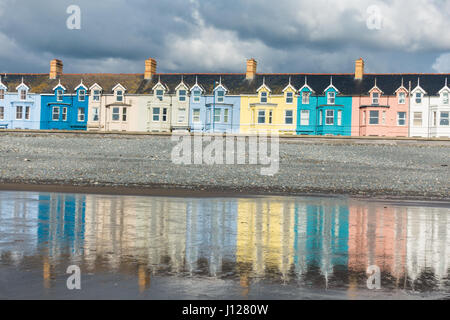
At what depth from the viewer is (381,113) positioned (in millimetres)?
57000

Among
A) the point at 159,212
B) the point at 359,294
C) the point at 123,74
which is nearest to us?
the point at 359,294

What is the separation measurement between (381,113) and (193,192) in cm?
4050

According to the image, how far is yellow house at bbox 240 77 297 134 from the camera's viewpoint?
58.8 metres

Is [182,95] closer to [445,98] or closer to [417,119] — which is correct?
[417,119]

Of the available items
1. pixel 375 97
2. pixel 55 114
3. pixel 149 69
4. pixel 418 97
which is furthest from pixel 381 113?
pixel 55 114

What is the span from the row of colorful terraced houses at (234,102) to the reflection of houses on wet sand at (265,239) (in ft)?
140

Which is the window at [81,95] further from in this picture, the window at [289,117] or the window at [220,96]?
the window at [289,117]

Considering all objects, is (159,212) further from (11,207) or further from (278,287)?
(278,287)

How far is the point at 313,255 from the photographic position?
28.8 ft

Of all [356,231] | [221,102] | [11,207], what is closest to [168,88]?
[221,102]

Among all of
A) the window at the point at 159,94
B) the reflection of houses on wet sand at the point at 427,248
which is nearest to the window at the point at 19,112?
the window at the point at 159,94

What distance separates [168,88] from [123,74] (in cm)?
768

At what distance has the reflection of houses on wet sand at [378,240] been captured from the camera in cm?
Result: 812

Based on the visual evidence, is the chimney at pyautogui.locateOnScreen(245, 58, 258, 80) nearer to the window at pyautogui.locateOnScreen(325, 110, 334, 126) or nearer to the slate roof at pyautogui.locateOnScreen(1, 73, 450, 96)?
the slate roof at pyautogui.locateOnScreen(1, 73, 450, 96)
